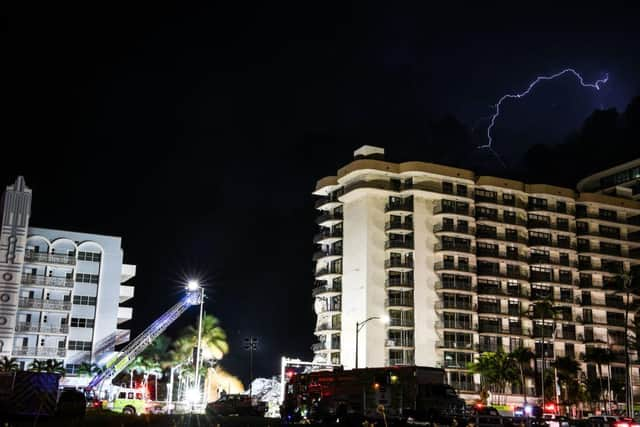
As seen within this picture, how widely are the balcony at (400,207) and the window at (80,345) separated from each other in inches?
1747

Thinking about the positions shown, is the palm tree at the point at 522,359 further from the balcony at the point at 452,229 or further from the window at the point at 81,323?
the window at the point at 81,323

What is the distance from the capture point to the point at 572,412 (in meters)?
111

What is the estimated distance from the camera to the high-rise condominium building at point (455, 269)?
103250mm

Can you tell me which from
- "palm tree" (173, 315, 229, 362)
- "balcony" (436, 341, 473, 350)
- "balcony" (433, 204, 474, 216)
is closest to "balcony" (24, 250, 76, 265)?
"palm tree" (173, 315, 229, 362)

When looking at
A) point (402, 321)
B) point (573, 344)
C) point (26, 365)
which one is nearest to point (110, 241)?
point (26, 365)

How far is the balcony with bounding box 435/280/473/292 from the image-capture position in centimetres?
10575

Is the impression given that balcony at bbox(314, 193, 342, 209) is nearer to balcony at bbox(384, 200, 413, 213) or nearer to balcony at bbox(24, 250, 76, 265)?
balcony at bbox(384, 200, 413, 213)

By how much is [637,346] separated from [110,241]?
268 feet

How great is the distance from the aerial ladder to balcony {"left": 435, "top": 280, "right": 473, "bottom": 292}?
34772 mm

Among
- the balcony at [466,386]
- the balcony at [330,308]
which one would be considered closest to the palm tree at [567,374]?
the balcony at [466,386]

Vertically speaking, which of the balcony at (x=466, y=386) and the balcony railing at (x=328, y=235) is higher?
the balcony railing at (x=328, y=235)

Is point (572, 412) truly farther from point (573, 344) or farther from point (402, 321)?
point (402, 321)

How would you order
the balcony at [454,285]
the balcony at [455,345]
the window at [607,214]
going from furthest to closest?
1. the window at [607,214]
2. the balcony at [454,285]
3. the balcony at [455,345]

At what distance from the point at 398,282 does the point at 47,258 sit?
46.8 meters
